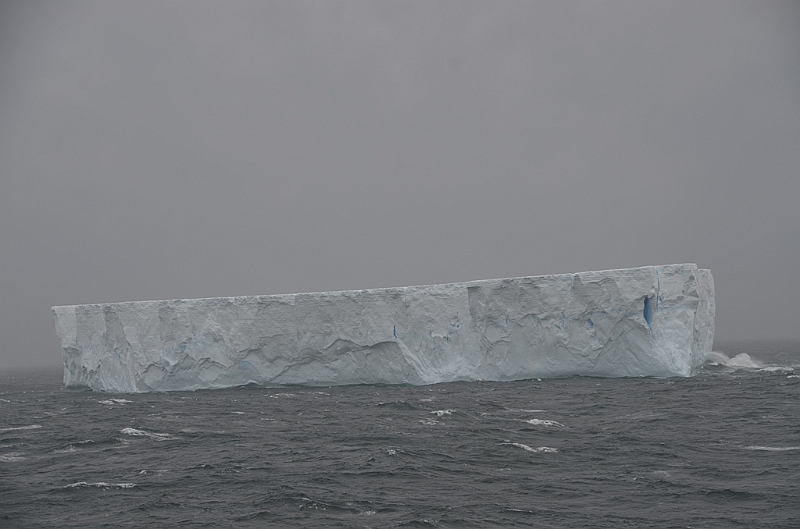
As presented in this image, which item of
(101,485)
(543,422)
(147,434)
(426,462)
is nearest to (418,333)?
(543,422)

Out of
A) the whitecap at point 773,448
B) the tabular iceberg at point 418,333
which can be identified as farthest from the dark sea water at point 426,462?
the tabular iceberg at point 418,333

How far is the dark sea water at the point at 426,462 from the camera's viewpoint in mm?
6363

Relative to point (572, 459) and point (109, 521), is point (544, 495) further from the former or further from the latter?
point (109, 521)

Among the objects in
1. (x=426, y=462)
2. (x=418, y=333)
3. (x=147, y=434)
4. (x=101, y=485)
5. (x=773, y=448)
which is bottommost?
(x=147, y=434)

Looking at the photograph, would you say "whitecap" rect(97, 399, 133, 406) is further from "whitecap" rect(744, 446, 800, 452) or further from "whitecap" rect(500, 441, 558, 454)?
"whitecap" rect(744, 446, 800, 452)

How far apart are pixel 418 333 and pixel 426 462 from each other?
9.49 metres

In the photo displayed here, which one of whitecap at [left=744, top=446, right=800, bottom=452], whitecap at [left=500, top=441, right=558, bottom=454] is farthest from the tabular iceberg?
whitecap at [left=500, top=441, right=558, bottom=454]

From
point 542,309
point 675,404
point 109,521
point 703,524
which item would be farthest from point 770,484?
point 542,309

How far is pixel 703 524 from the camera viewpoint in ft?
18.9

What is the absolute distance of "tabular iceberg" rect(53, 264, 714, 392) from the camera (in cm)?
1656

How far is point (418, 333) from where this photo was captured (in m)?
17.9

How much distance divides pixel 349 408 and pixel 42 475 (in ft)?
20.3

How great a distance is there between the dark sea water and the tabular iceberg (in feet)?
8.27

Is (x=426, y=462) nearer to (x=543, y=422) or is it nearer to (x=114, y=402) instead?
(x=543, y=422)
